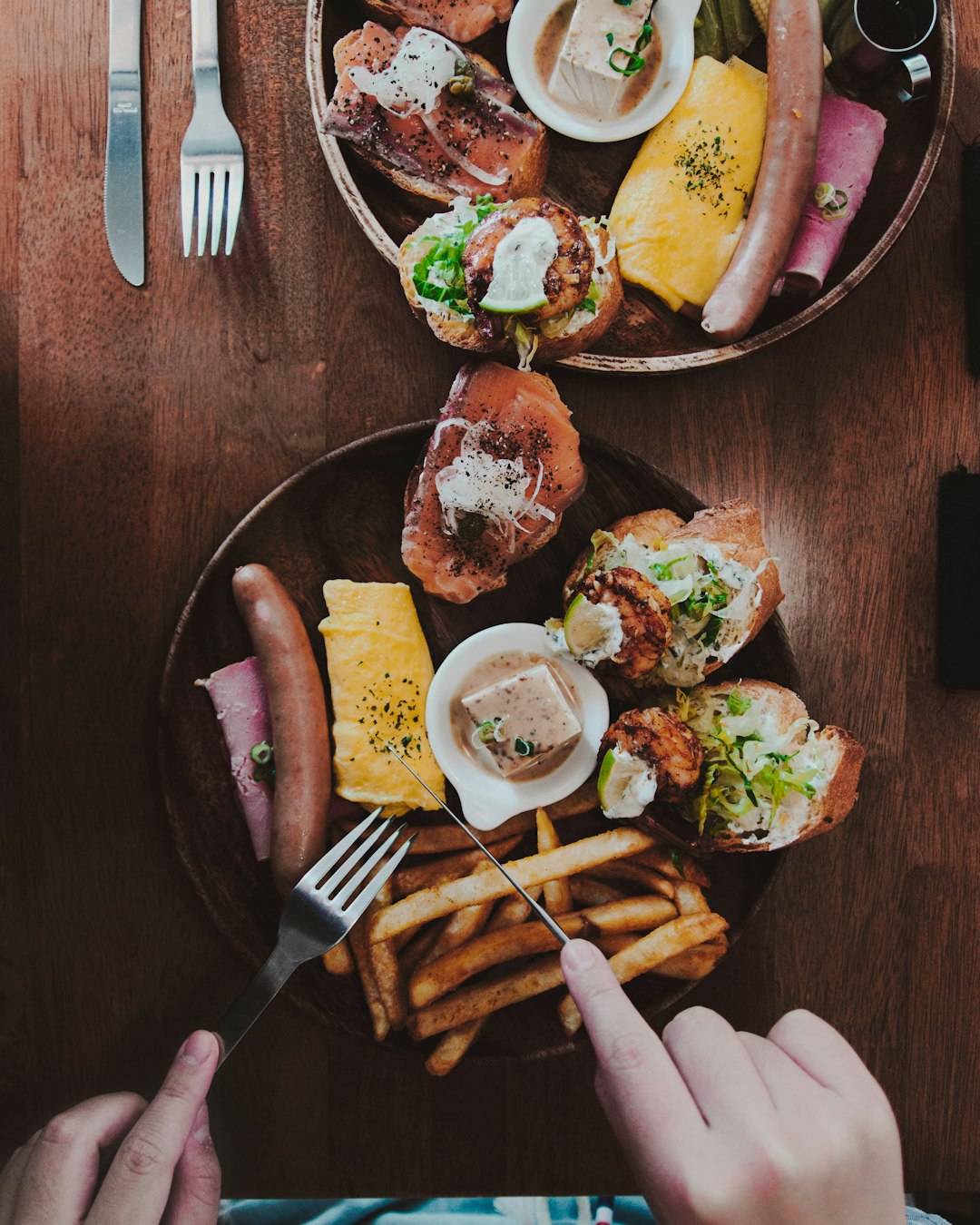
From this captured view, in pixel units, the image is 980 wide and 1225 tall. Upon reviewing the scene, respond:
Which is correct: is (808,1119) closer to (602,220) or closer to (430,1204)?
(430,1204)

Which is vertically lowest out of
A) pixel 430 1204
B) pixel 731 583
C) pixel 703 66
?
pixel 430 1204

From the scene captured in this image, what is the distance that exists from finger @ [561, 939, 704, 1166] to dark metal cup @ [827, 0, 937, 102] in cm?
255

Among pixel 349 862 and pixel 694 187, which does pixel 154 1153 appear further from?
pixel 694 187

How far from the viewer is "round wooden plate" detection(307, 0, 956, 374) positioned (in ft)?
8.80

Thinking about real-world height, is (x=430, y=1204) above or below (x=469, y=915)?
below

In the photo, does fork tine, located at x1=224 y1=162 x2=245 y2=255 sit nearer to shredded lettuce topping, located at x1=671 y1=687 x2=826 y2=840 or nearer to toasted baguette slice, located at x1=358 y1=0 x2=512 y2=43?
toasted baguette slice, located at x1=358 y1=0 x2=512 y2=43

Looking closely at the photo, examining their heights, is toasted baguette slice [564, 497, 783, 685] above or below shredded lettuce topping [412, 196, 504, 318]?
below

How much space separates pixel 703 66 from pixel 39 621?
2550 mm

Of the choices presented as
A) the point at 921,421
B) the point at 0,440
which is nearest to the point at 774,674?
the point at 921,421

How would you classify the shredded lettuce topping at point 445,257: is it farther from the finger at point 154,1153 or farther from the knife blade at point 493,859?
the finger at point 154,1153

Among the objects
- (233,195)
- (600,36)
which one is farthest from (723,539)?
(233,195)

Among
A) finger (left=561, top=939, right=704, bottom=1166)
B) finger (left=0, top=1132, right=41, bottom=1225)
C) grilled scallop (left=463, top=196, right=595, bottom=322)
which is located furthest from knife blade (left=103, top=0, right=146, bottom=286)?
finger (left=0, top=1132, right=41, bottom=1225)

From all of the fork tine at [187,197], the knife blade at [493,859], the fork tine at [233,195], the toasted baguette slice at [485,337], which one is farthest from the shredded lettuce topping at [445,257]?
the knife blade at [493,859]

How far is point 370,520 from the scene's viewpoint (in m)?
2.78
